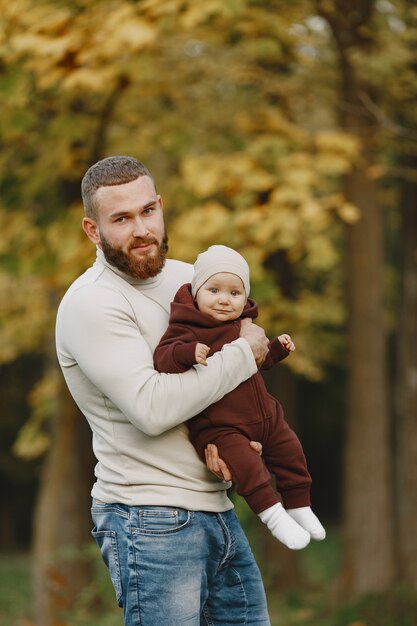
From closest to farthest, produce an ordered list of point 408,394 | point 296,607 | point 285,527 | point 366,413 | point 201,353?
1. point 201,353
2. point 285,527
3. point 366,413
4. point 408,394
5. point 296,607

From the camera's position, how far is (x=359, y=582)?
9742 mm

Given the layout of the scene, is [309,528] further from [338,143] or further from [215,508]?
[338,143]

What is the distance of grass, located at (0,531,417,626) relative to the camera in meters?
8.30

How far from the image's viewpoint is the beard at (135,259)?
9.41ft

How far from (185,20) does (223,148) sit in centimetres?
411

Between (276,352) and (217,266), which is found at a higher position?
(217,266)

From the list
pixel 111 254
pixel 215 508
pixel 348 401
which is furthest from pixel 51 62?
pixel 348 401

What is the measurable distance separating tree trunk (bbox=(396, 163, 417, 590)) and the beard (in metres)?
7.56

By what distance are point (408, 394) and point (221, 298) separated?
7712 millimetres

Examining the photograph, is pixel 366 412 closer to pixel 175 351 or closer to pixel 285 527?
pixel 285 527

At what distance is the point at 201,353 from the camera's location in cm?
266

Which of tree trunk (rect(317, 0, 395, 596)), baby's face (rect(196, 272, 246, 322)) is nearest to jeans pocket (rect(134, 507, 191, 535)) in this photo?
baby's face (rect(196, 272, 246, 322))

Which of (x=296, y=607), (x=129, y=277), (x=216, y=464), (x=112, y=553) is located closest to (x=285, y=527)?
(x=216, y=464)

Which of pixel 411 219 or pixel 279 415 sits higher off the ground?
pixel 279 415
